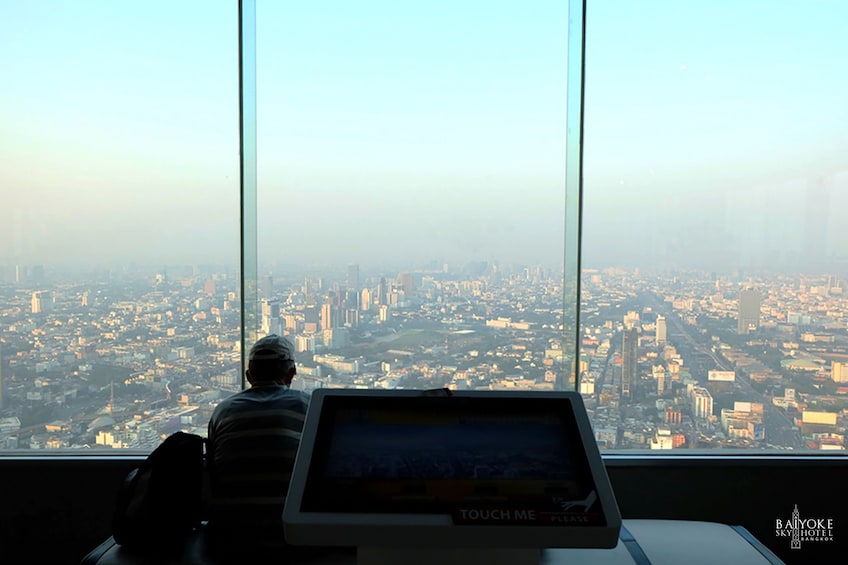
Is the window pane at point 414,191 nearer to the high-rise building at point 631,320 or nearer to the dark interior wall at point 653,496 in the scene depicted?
the high-rise building at point 631,320

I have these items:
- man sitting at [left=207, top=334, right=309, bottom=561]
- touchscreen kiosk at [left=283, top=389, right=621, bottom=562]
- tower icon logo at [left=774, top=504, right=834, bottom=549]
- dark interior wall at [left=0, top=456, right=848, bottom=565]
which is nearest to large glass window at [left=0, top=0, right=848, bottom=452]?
dark interior wall at [left=0, top=456, right=848, bottom=565]

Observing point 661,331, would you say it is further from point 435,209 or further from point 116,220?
point 116,220

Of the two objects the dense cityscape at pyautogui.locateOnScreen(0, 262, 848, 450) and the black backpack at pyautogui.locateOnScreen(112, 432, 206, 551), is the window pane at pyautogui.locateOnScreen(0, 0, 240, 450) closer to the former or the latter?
the dense cityscape at pyautogui.locateOnScreen(0, 262, 848, 450)

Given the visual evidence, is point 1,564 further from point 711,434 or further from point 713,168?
point 713,168

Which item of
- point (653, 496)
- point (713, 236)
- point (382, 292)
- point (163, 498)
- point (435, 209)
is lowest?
point (653, 496)

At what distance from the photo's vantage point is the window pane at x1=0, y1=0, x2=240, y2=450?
9.65 feet

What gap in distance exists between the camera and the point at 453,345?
3.01 meters

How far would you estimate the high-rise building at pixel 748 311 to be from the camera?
296 cm

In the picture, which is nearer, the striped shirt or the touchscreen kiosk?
the touchscreen kiosk

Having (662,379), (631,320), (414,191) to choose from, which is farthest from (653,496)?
(414,191)

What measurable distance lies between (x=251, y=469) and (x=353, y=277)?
1.31m

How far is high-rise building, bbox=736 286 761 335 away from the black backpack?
239 cm

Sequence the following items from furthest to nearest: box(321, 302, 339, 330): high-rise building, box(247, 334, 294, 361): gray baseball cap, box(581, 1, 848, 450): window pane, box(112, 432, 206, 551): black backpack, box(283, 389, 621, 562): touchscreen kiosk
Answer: box(321, 302, 339, 330): high-rise building, box(581, 1, 848, 450): window pane, box(247, 334, 294, 361): gray baseball cap, box(112, 432, 206, 551): black backpack, box(283, 389, 621, 562): touchscreen kiosk

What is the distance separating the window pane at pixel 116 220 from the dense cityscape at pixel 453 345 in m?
0.01
